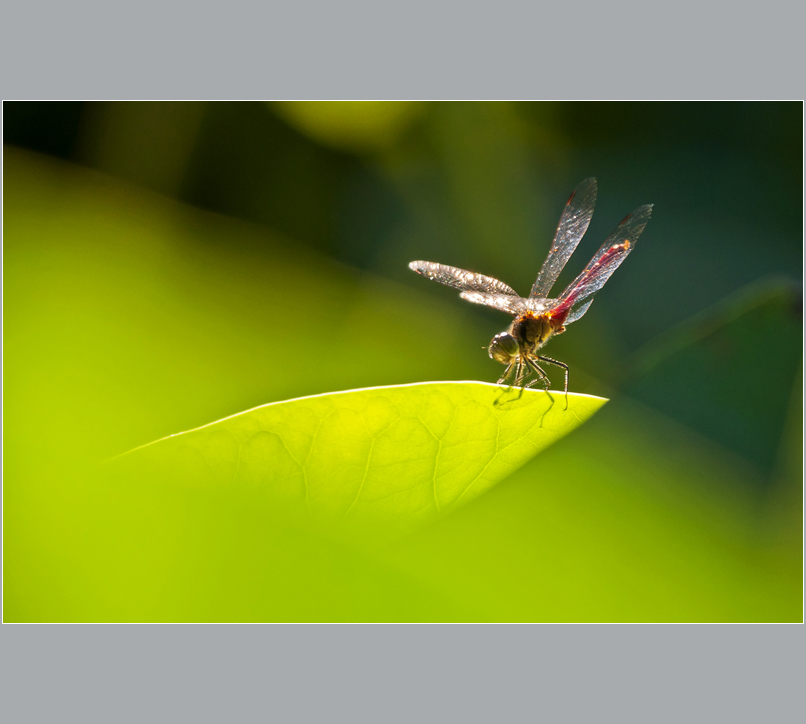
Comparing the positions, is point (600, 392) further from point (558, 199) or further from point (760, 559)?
point (558, 199)

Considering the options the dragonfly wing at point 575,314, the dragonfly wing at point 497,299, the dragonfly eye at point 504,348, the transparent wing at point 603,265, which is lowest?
the dragonfly eye at point 504,348

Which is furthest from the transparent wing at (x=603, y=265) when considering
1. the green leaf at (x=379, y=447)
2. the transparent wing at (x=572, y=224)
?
the green leaf at (x=379, y=447)

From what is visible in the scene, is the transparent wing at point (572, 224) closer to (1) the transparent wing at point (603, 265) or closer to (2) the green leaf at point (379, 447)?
(1) the transparent wing at point (603, 265)

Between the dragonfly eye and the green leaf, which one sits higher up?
the dragonfly eye

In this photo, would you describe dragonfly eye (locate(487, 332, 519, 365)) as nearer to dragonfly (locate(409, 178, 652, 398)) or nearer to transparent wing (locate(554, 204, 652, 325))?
dragonfly (locate(409, 178, 652, 398))

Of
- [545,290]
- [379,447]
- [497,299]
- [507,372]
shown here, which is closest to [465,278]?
[497,299]

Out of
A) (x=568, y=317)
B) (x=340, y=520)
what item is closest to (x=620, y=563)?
(x=340, y=520)

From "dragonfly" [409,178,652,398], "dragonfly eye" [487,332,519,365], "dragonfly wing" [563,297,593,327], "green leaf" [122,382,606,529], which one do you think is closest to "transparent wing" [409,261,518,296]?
"dragonfly" [409,178,652,398]
